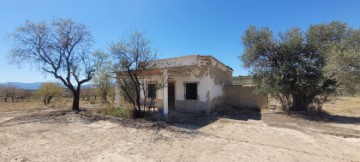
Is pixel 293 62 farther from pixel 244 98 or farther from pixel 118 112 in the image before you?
pixel 118 112

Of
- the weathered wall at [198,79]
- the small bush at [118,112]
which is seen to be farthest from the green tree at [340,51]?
the small bush at [118,112]

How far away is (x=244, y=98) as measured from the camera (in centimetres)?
1385

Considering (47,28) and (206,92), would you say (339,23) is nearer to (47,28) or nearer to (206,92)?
(206,92)

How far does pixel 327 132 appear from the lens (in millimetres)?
6762

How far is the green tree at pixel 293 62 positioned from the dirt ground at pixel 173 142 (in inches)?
108

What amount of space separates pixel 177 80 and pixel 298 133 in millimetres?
7606

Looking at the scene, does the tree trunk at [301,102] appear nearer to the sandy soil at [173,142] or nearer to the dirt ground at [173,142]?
the dirt ground at [173,142]

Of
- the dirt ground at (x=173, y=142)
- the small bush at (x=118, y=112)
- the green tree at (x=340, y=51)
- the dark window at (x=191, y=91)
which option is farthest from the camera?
the dark window at (x=191, y=91)

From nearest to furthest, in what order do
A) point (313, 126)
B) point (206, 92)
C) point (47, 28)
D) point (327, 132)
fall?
point (327, 132), point (313, 126), point (206, 92), point (47, 28)

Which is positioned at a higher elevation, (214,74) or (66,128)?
(214,74)

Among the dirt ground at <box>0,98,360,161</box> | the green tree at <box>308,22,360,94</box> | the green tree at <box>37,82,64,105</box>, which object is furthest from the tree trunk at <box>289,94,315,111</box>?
the green tree at <box>37,82,64,105</box>

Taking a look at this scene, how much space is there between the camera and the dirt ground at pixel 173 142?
470 centimetres

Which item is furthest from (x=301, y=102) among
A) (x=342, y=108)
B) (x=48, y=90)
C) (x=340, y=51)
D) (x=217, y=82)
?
(x=48, y=90)

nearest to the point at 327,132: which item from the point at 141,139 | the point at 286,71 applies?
the point at 286,71
